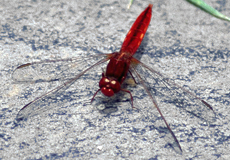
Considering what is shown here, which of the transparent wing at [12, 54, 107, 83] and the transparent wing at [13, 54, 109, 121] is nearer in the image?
the transparent wing at [13, 54, 109, 121]

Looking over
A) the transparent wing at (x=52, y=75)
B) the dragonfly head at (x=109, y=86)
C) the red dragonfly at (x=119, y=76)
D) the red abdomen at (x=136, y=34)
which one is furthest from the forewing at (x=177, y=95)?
A: the transparent wing at (x=52, y=75)

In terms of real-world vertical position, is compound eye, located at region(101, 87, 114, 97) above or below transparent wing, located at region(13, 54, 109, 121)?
above

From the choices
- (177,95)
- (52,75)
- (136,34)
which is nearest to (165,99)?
(177,95)

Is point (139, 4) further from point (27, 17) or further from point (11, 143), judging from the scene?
point (11, 143)

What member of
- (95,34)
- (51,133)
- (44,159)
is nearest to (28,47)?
(95,34)

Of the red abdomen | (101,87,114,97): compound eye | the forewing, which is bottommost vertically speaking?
(101,87,114,97): compound eye

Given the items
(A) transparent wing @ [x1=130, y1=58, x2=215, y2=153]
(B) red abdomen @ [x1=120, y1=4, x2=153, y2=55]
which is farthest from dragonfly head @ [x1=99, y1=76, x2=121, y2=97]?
(B) red abdomen @ [x1=120, y1=4, x2=153, y2=55]

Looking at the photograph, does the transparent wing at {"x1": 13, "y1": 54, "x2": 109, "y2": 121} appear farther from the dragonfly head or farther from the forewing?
the forewing
